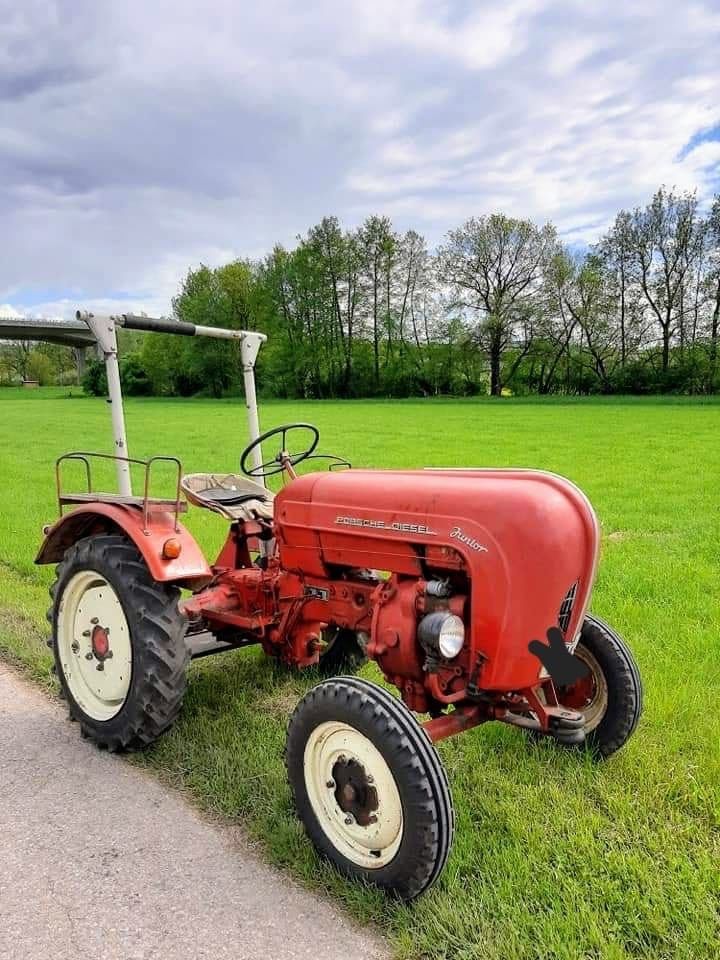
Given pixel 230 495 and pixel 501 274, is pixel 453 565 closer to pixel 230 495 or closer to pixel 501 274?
pixel 230 495

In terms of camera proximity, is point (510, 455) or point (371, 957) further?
point (510, 455)

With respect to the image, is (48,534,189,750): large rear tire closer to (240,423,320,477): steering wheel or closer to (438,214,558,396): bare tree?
(240,423,320,477): steering wheel

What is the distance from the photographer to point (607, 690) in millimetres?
2854

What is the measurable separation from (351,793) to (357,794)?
0.02 metres

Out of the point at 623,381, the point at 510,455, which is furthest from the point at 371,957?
the point at 623,381

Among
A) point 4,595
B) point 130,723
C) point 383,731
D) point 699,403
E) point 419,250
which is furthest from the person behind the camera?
point 419,250

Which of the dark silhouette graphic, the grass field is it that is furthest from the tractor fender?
the dark silhouette graphic

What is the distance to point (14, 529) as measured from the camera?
25.3 feet

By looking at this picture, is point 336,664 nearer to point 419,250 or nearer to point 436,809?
point 436,809

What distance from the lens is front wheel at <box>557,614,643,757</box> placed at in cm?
279

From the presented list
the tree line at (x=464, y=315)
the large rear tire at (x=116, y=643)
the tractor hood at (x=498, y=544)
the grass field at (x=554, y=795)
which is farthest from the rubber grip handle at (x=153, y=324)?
the tree line at (x=464, y=315)

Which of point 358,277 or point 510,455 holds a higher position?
point 358,277

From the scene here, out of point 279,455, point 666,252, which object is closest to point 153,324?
point 279,455

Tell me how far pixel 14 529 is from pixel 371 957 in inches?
272
